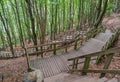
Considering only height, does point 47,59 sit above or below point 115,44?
below

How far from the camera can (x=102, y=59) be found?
24.3 ft

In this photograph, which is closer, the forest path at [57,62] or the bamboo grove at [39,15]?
the forest path at [57,62]

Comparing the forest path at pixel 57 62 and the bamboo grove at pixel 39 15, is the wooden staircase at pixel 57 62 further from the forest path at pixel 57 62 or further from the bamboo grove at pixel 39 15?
the bamboo grove at pixel 39 15

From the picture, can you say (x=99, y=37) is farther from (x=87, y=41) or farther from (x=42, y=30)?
(x=42, y=30)

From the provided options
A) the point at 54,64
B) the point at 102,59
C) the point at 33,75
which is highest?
the point at 33,75

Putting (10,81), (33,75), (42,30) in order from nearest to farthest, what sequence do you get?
(33,75) < (10,81) < (42,30)

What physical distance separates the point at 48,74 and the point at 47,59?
2.24 metres

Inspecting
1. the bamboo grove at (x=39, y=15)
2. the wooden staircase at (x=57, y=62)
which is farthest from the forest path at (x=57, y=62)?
the bamboo grove at (x=39, y=15)

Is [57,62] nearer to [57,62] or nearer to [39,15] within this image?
[57,62]

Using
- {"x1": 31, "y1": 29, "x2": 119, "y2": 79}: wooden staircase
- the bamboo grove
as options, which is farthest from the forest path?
the bamboo grove

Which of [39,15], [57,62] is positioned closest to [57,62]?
[57,62]

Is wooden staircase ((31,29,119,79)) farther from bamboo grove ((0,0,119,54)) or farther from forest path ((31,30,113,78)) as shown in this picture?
bamboo grove ((0,0,119,54))

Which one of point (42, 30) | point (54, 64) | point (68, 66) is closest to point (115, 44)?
point (68, 66)

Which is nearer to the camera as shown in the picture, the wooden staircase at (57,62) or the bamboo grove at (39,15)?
Answer: the wooden staircase at (57,62)
